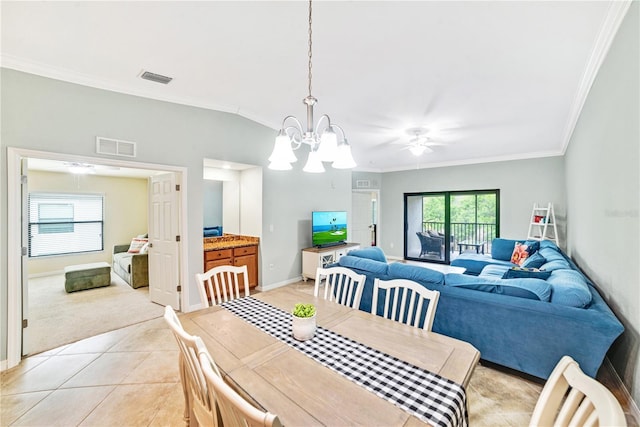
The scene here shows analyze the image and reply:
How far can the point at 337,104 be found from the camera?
3.66 meters

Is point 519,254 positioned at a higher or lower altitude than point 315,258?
higher

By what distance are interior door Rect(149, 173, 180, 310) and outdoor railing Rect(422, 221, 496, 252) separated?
20.1 feet

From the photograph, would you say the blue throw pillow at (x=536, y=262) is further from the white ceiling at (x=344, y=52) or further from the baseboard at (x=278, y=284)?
the baseboard at (x=278, y=284)

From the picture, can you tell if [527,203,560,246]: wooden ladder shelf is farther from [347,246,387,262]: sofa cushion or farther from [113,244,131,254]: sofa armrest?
[113,244,131,254]: sofa armrest

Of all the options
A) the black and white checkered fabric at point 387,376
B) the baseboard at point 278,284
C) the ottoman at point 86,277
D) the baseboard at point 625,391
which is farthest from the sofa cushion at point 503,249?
the ottoman at point 86,277

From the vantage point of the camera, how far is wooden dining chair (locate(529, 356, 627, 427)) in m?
0.71

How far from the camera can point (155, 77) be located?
3045 millimetres

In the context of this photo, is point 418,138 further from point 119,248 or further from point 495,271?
point 119,248

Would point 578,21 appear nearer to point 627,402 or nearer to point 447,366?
point 447,366

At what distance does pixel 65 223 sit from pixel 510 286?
8069 mm

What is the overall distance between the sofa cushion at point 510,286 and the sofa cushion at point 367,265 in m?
0.64

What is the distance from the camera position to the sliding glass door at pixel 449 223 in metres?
6.45

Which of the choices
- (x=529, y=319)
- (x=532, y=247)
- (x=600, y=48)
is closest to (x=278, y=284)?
(x=529, y=319)

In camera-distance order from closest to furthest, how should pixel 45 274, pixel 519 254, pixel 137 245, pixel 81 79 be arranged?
pixel 81 79 < pixel 519 254 < pixel 45 274 < pixel 137 245
